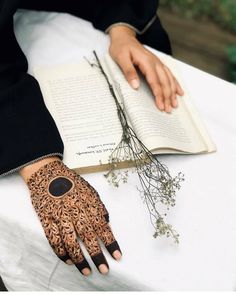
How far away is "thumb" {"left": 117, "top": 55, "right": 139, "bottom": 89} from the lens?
3.08 feet

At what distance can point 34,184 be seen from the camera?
0.75 meters

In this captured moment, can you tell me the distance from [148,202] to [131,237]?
0.24ft

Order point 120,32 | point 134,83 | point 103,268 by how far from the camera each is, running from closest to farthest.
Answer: point 103,268, point 134,83, point 120,32

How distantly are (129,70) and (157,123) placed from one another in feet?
0.55

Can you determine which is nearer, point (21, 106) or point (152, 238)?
point (152, 238)

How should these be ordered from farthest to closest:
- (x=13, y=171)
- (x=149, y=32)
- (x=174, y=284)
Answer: (x=149, y=32) < (x=13, y=171) < (x=174, y=284)

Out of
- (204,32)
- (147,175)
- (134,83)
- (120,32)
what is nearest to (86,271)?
(147,175)

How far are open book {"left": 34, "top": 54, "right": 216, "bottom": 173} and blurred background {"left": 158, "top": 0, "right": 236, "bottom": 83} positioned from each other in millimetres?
1330

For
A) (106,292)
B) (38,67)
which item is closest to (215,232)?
(106,292)

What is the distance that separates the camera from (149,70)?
A: 38.2 inches

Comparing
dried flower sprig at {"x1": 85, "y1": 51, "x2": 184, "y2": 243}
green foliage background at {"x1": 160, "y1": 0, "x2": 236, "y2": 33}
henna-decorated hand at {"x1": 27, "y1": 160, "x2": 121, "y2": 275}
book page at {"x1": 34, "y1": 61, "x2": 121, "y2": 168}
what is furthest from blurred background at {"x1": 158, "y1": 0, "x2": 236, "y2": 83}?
henna-decorated hand at {"x1": 27, "y1": 160, "x2": 121, "y2": 275}

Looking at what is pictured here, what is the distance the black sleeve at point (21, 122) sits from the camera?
786 millimetres

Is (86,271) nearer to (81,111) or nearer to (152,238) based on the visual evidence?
(152,238)

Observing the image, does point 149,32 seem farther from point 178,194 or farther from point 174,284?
point 174,284
